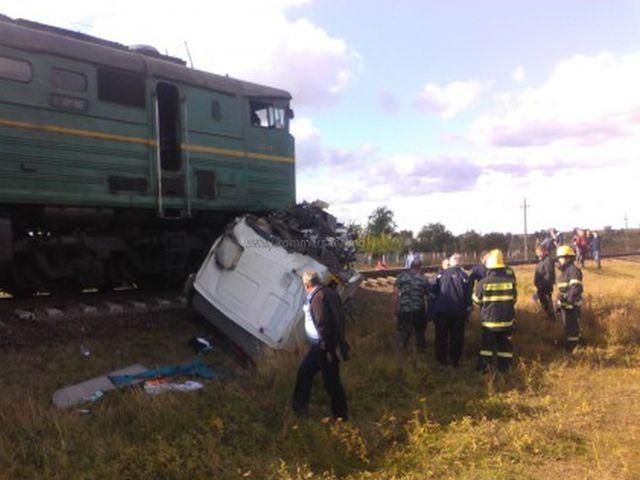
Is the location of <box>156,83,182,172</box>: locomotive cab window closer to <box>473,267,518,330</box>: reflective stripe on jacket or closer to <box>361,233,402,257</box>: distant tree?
<box>473,267,518,330</box>: reflective stripe on jacket

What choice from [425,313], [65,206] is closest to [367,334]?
[425,313]

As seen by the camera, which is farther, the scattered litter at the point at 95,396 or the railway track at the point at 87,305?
the railway track at the point at 87,305

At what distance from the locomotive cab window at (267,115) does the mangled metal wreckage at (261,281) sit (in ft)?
8.83

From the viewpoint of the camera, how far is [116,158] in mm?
11008

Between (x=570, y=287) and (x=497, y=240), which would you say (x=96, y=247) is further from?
(x=497, y=240)

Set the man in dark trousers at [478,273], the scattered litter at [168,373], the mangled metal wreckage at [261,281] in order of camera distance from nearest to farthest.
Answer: the scattered litter at [168,373] < the mangled metal wreckage at [261,281] < the man in dark trousers at [478,273]

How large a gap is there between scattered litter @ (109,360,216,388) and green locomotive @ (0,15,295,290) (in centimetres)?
295

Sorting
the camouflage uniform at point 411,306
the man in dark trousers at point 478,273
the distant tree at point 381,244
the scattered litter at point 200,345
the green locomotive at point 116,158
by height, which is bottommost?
the scattered litter at point 200,345

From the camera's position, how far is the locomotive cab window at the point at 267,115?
1328 cm

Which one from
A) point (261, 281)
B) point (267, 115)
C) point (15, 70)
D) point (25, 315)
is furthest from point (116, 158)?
point (267, 115)

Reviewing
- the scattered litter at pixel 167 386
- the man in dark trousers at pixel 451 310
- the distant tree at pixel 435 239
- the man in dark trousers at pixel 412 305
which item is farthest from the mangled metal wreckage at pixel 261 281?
the distant tree at pixel 435 239

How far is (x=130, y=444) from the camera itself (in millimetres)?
6121

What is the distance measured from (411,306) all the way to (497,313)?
121 cm

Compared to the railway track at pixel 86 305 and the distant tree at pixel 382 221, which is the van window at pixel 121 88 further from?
the distant tree at pixel 382 221
